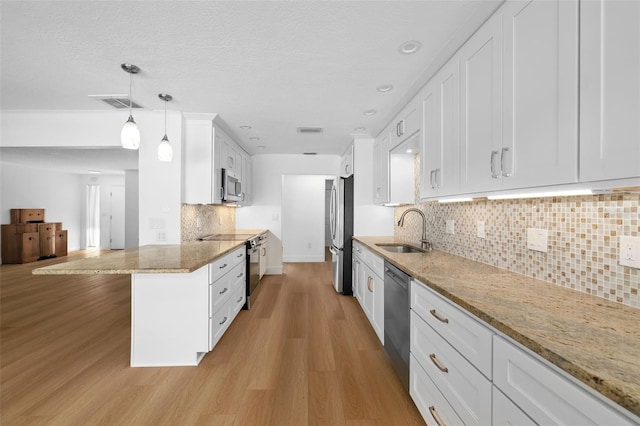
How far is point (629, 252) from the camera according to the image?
3.38 feet

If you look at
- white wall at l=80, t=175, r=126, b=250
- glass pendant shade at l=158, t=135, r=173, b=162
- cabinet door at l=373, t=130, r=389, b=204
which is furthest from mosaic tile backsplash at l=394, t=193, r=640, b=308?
white wall at l=80, t=175, r=126, b=250

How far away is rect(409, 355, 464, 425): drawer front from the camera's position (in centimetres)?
129

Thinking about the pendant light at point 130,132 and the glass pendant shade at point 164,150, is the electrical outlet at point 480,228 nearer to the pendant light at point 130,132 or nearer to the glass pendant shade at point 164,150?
the pendant light at point 130,132

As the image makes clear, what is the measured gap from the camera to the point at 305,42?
5.87ft

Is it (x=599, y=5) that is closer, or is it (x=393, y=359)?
(x=599, y=5)

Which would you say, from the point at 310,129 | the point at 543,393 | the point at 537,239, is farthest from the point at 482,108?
the point at 310,129

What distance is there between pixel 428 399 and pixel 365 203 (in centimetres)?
269

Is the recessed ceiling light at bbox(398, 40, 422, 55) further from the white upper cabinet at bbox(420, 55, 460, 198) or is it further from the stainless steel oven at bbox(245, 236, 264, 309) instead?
the stainless steel oven at bbox(245, 236, 264, 309)

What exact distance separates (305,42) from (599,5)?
56.9 inches

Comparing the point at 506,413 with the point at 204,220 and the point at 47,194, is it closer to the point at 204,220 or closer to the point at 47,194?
the point at 204,220

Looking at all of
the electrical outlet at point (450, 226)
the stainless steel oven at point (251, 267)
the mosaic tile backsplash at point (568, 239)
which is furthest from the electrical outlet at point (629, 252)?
the stainless steel oven at point (251, 267)

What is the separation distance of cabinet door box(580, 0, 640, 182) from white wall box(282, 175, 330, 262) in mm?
6064

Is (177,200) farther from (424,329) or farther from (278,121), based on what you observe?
(424,329)

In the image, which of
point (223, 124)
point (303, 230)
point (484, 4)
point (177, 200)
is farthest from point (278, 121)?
point (303, 230)
